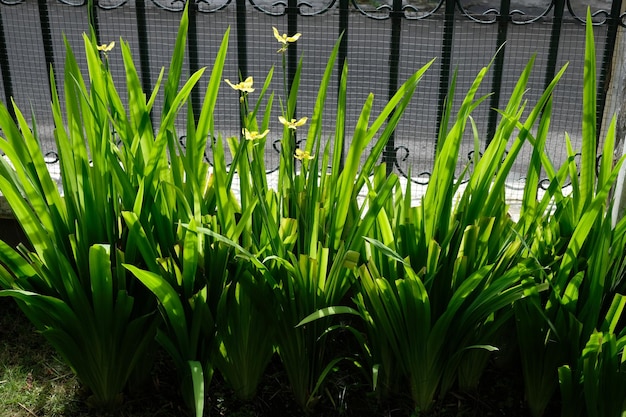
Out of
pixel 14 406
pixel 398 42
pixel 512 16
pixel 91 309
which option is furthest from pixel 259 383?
pixel 512 16

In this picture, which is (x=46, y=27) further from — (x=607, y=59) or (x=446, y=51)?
(x=607, y=59)

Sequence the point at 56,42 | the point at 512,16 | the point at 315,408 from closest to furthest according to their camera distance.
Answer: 1. the point at 315,408
2. the point at 512,16
3. the point at 56,42

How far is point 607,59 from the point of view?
231 cm

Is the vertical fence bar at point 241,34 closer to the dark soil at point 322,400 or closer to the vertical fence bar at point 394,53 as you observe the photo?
the vertical fence bar at point 394,53

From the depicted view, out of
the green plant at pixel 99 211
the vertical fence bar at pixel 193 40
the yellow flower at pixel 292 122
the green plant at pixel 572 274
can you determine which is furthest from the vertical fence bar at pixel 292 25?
the green plant at pixel 572 274

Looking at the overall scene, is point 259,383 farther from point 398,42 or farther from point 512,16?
point 512,16

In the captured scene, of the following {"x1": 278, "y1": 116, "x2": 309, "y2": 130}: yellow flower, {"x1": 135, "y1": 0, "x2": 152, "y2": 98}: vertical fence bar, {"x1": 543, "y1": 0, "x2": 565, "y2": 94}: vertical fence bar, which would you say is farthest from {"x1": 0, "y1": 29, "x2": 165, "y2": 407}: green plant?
{"x1": 543, "y1": 0, "x2": 565, "y2": 94}: vertical fence bar

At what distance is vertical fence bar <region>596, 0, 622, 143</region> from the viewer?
7.29 ft

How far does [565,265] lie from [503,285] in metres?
0.16

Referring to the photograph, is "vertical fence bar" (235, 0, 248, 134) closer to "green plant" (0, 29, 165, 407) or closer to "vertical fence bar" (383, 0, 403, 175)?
"vertical fence bar" (383, 0, 403, 175)

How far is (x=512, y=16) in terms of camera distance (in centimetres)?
227

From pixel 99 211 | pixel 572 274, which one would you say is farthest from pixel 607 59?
pixel 99 211

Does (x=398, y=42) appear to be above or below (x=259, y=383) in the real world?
above

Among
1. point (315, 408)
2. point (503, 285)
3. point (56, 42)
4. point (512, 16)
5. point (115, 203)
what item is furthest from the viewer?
point (56, 42)
